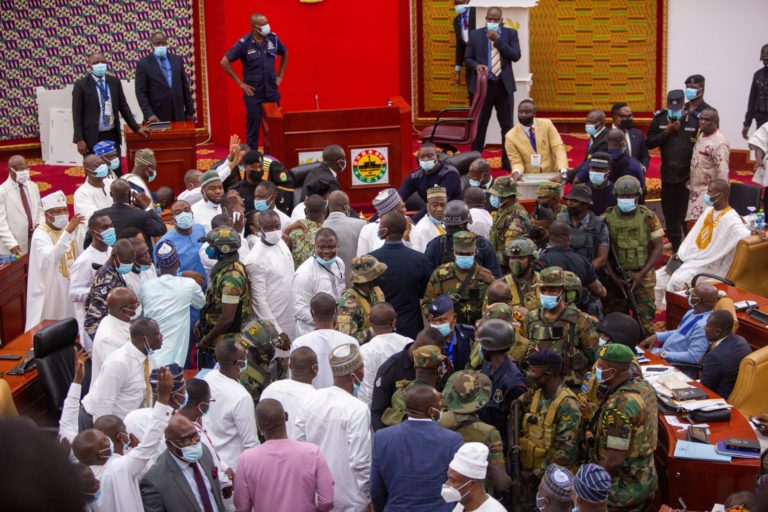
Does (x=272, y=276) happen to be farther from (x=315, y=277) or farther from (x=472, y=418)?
(x=472, y=418)

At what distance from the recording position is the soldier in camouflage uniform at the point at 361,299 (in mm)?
6012

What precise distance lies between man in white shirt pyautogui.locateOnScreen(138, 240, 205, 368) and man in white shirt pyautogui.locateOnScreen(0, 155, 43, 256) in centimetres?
312

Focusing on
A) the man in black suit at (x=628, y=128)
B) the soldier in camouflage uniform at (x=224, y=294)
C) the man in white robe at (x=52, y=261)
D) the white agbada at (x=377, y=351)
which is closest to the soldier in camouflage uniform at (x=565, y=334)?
the white agbada at (x=377, y=351)

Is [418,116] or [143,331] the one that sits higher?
[418,116]

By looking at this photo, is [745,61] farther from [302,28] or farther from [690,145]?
[302,28]

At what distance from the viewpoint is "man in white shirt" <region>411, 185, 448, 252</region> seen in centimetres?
746

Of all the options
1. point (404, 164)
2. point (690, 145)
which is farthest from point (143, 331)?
point (690, 145)

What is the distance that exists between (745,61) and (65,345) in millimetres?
10088

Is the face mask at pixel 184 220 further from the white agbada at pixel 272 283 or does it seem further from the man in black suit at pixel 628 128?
the man in black suit at pixel 628 128

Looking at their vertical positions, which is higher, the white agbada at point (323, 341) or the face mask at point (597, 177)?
the face mask at point (597, 177)

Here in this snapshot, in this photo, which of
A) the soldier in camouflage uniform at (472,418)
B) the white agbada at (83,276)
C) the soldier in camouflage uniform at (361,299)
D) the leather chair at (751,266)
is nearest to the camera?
the soldier in camouflage uniform at (472,418)

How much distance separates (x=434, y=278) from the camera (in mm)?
6531

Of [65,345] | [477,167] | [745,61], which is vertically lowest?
[65,345]

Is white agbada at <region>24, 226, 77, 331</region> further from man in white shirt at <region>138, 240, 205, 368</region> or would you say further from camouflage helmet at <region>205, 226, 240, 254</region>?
camouflage helmet at <region>205, 226, 240, 254</region>
